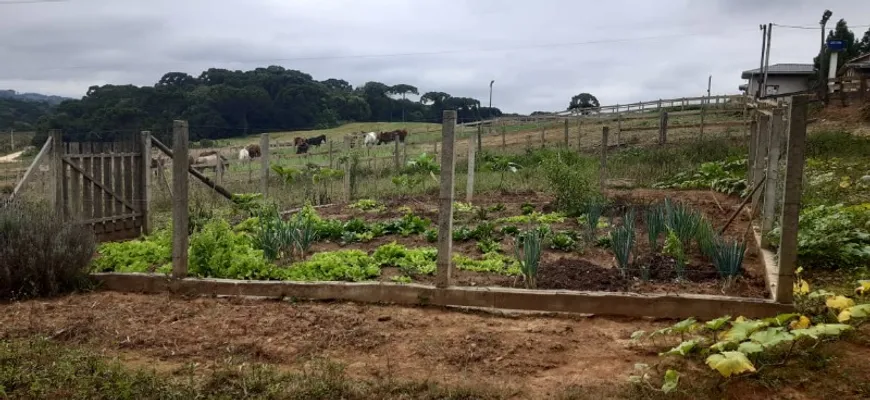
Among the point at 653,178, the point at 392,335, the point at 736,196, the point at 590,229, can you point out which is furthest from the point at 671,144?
the point at 392,335

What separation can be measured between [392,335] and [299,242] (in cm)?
254

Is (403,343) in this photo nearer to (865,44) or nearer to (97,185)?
(97,185)

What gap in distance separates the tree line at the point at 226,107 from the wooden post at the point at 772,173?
836 cm

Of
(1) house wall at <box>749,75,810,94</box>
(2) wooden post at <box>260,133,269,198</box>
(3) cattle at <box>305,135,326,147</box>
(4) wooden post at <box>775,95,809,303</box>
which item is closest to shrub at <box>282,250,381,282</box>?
(4) wooden post at <box>775,95,809,303</box>

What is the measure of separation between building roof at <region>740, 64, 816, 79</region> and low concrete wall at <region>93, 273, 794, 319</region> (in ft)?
152

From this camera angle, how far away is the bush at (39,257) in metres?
5.58

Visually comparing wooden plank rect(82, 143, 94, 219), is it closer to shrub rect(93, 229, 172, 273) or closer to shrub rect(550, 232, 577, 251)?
shrub rect(93, 229, 172, 273)

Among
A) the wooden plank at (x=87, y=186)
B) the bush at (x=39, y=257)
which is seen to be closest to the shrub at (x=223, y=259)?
the bush at (x=39, y=257)

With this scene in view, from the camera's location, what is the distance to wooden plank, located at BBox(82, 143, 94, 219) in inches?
327

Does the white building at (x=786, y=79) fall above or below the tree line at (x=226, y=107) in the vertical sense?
above

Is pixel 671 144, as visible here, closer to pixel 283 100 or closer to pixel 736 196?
pixel 736 196

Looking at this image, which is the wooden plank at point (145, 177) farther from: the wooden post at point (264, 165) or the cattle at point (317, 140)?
the cattle at point (317, 140)

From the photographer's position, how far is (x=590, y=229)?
6.95 m

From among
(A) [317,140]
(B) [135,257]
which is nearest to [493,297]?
(B) [135,257]
